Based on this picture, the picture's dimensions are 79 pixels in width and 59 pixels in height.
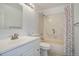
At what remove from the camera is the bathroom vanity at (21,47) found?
163cm

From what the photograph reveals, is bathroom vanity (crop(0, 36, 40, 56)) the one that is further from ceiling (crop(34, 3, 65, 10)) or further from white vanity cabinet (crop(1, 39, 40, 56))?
ceiling (crop(34, 3, 65, 10))

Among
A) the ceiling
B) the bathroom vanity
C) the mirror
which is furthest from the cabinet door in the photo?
the ceiling

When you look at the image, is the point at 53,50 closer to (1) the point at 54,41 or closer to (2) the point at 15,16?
(1) the point at 54,41

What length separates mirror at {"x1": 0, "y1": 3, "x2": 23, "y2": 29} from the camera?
5.68ft

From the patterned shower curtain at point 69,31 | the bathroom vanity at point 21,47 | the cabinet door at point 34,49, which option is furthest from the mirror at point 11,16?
the patterned shower curtain at point 69,31

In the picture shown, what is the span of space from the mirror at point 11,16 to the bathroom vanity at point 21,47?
0.19m

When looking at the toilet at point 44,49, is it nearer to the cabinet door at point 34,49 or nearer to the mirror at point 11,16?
the cabinet door at point 34,49

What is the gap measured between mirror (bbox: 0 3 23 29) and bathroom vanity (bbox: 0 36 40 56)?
19cm

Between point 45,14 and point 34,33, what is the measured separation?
0.99 ft

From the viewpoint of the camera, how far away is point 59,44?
5.82ft

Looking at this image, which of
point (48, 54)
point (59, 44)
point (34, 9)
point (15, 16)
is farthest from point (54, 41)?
point (15, 16)

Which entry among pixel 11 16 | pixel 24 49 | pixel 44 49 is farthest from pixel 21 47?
pixel 11 16

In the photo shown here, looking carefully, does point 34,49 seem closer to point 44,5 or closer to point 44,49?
point 44,49

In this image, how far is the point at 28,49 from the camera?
1.78 meters
